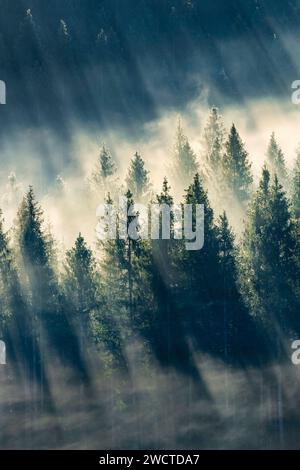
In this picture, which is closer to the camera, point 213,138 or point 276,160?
point 276,160

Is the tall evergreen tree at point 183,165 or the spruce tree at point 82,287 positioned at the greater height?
the tall evergreen tree at point 183,165

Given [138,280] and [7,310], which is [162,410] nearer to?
[138,280]

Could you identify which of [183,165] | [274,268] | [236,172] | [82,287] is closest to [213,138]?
[183,165]

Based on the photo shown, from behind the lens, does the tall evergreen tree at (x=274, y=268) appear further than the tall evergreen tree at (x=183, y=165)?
No

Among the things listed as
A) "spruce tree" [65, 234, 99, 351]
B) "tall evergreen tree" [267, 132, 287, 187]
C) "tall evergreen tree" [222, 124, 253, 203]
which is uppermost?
"tall evergreen tree" [267, 132, 287, 187]

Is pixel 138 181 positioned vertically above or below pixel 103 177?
below

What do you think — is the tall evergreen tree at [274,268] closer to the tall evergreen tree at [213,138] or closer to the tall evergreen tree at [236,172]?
the tall evergreen tree at [236,172]

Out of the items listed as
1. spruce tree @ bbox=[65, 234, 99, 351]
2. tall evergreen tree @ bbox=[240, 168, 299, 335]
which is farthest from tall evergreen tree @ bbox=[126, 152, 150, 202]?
tall evergreen tree @ bbox=[240, 168, 299, 335]

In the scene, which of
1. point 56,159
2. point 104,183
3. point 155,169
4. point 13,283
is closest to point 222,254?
point 13,283

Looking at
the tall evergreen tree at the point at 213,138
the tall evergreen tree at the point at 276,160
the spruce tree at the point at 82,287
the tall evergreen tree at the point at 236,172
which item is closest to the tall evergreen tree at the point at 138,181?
the tall evergreen tree at the point at 213,138

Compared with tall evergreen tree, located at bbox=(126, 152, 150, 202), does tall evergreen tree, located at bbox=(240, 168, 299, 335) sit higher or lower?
lower

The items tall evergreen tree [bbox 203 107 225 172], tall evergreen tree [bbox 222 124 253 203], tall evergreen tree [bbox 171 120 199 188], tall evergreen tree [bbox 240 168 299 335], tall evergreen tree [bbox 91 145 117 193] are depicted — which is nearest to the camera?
tall evergreen tree [bbox 240 168 299 335]

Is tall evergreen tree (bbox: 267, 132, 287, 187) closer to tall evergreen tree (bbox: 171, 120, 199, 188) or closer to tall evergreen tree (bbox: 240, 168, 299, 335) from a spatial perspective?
tall evergreen tree (bbox: 171, 120, 199, 188)

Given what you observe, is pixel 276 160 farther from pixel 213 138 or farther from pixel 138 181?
pixel 138 181
